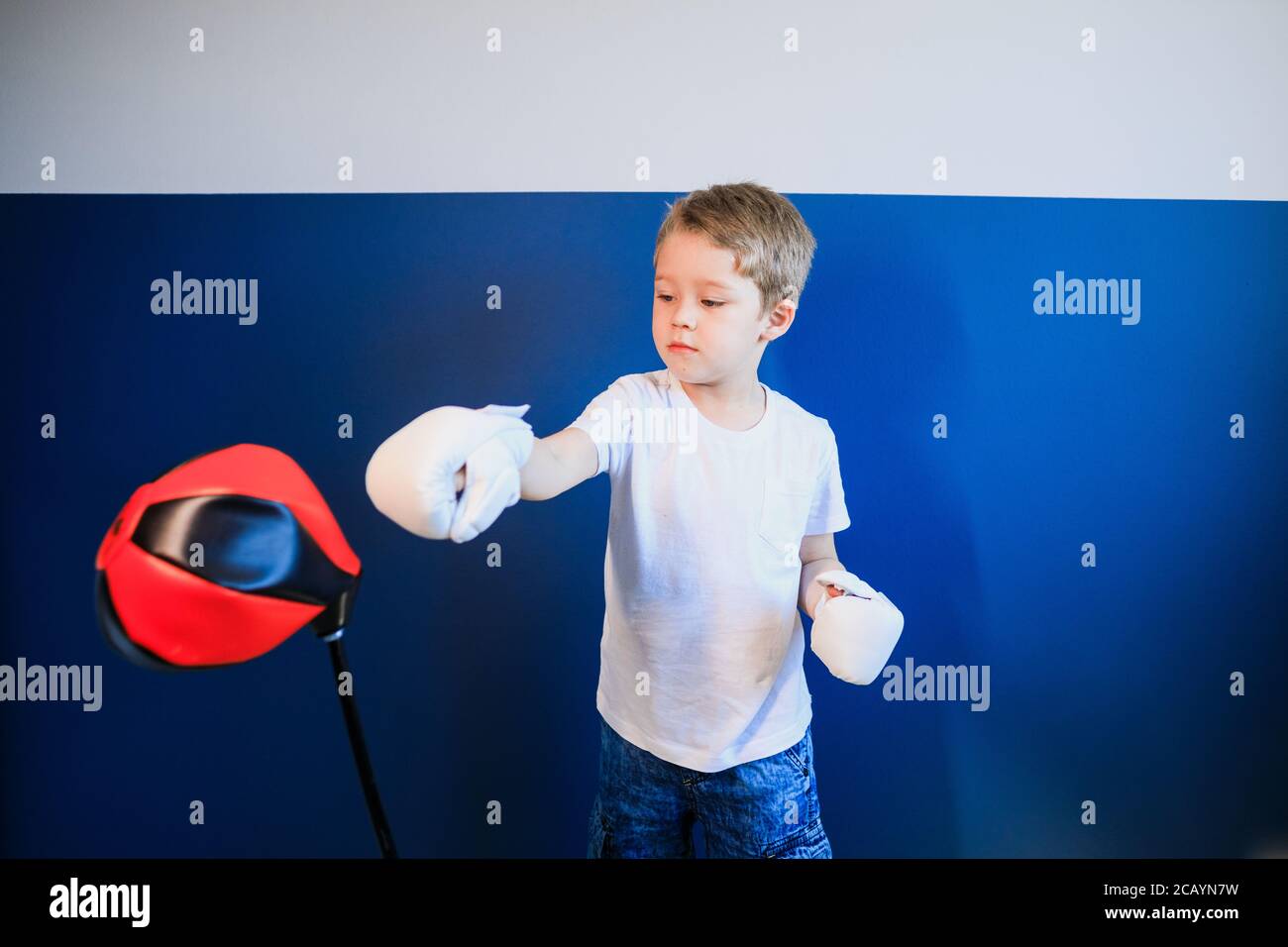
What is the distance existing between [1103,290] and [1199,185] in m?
0.22

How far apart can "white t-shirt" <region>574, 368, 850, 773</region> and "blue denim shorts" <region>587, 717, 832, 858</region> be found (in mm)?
24

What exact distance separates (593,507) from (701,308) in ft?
1.38

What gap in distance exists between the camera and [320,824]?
114 centimetres

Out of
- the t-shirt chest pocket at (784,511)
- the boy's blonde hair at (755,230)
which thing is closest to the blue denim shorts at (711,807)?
the t-shirt chest pocket at (784,511)

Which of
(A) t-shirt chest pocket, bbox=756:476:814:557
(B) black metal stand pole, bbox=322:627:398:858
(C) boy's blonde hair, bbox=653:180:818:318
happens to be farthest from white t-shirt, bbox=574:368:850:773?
(B) black metal stand pole, bbox=322:627:398:858

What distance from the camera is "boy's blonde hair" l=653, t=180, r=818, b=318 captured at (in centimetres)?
82

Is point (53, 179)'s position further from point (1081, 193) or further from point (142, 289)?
point (1081, 193)

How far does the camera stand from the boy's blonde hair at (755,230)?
2.70 feet

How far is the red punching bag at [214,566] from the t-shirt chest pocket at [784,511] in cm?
49

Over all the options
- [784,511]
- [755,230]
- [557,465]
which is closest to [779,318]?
[755,230]

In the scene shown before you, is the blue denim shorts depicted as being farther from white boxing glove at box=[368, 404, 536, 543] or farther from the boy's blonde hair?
the boy's blonde hair

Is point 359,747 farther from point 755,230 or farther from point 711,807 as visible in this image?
point 755,230

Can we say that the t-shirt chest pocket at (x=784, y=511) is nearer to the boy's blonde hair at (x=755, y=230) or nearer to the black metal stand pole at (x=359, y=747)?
the boy's blonde hair at (x=755, y=230)
